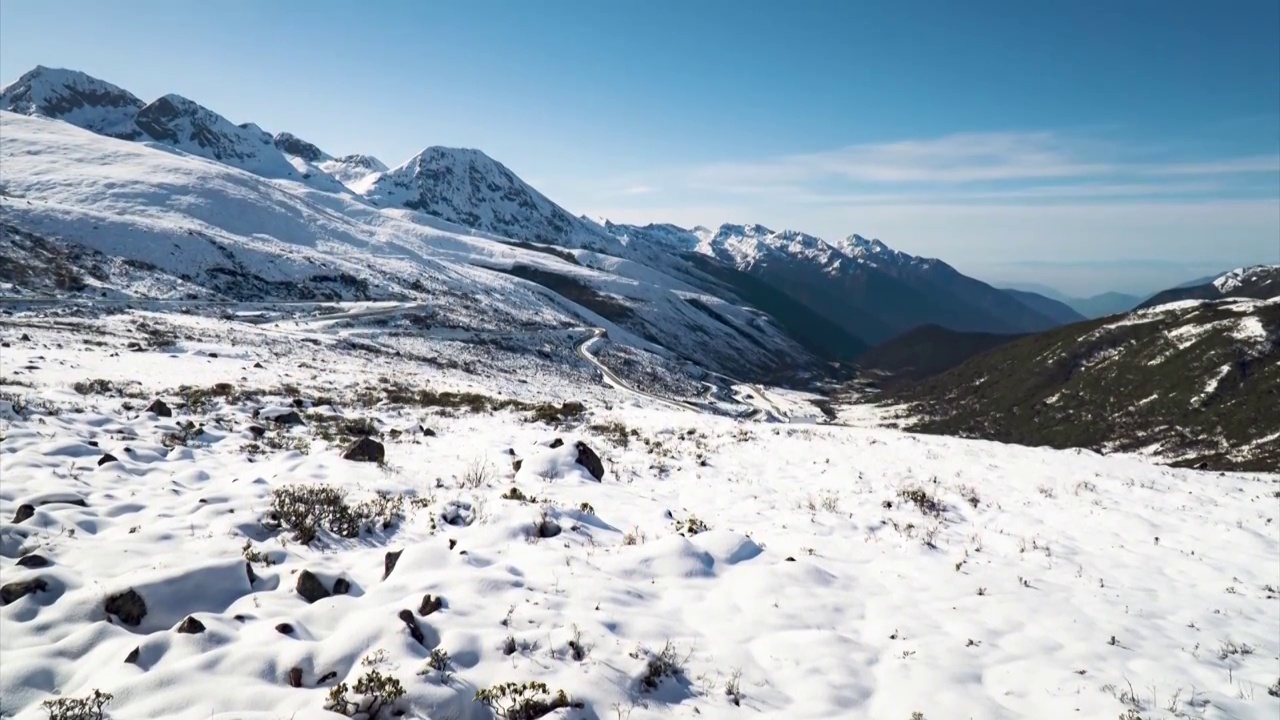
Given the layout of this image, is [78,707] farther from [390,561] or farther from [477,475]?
[477,475]

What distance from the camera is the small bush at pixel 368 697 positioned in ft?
17.5

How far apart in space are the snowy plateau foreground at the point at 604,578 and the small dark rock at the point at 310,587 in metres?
0.04

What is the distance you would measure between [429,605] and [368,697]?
1.64 m

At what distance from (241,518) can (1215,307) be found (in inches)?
7259

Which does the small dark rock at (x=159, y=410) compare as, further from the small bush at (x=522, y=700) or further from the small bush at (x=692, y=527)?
the small bush at (x=522, y=700)

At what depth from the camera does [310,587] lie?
295 inches

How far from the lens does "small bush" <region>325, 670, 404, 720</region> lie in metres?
5.32

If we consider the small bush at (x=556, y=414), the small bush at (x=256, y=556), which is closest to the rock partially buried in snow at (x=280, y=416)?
the small bush at (x=556, y=414)

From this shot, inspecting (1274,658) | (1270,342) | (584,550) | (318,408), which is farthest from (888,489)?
(1270,342)

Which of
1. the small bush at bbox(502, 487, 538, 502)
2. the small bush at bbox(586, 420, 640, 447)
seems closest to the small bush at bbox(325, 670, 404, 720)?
the small bush at bbox(502, 487, 538, 502)

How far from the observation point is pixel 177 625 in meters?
6.22

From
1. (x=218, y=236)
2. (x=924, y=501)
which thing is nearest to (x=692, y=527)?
(x=924, y=501)

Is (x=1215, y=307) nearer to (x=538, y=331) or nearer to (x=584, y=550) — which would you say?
(x=538, y=331)

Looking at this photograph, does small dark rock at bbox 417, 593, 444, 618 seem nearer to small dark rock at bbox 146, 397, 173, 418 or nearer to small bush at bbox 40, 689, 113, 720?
small bush at bbox 40, 689, 113, 720
